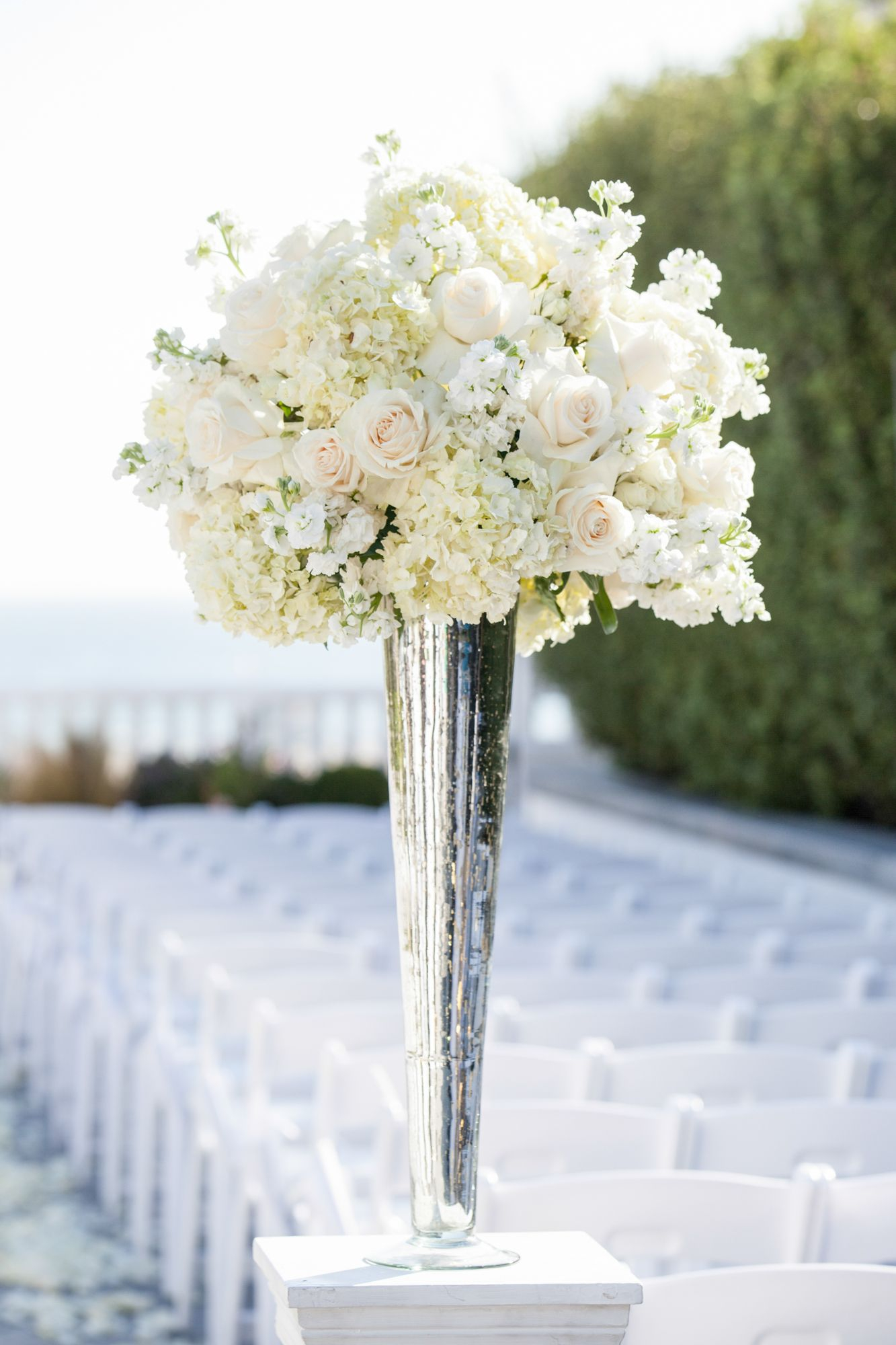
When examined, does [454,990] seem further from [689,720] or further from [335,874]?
[689,720]

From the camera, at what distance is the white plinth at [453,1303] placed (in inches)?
53.1

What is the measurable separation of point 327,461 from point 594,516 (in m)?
0.24

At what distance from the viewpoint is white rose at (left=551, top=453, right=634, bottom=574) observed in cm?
132

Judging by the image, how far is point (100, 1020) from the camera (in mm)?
4258

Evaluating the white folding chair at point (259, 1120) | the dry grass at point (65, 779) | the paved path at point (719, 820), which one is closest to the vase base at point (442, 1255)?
the white folding chair at point (259, 1120)

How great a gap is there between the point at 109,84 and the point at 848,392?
23.1 feet

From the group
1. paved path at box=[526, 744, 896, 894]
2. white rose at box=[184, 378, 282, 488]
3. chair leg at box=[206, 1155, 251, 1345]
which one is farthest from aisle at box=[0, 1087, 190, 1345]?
paved path at box=[526, 744, 896, 894]

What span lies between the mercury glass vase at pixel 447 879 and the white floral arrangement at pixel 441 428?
0.25ft

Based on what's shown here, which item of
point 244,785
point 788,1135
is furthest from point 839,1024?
point 244,785

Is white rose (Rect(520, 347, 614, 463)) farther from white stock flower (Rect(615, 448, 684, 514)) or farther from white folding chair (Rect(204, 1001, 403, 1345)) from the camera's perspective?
white folding chair (Rect(204, 1001, 403, 1345))

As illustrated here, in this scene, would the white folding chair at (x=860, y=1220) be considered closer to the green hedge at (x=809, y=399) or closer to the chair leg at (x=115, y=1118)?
the chair leg at (x=115, y=1118)

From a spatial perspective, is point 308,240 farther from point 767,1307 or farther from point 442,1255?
point 767,1307

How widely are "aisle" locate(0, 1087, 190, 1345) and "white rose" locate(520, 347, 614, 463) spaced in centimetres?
259

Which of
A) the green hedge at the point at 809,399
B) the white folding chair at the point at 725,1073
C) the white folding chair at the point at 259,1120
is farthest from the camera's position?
the green hedge at the point at 809,399
